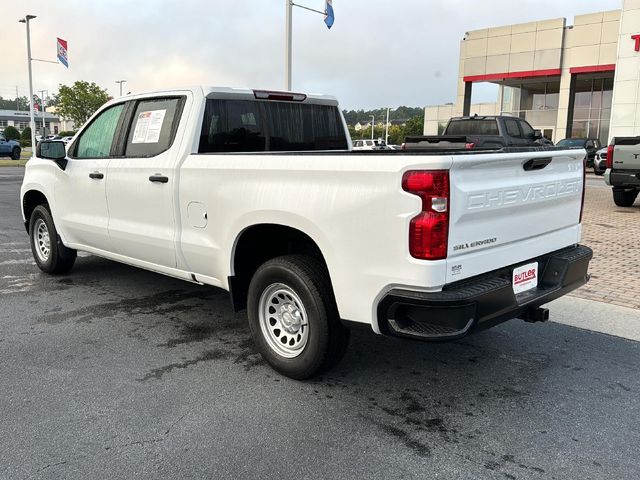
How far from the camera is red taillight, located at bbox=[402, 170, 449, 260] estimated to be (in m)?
2.98

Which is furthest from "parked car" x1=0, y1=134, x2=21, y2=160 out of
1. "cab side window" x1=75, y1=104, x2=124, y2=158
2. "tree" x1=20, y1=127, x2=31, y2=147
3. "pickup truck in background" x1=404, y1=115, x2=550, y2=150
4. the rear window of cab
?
"tree" x1=20, y1=127, x2=31, y2=147

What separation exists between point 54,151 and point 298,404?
3.73 m

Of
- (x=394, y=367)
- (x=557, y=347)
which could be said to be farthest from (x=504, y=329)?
(x=394, y=367)

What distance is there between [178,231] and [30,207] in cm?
334

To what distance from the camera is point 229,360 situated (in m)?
4.23

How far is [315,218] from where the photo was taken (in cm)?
346

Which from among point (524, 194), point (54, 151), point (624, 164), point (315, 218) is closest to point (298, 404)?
point (315, 218)

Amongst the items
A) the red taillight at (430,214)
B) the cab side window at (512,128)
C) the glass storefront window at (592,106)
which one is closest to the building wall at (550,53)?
the glass storefront window at (592,106)

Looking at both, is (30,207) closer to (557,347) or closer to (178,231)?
(178,231)

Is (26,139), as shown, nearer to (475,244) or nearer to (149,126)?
(149,126)

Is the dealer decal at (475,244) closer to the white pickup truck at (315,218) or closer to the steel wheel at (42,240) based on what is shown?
the white pickup truck at (315,218)

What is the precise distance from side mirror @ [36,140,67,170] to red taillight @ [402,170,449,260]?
4.03 metres

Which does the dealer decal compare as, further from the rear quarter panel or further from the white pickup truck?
the rear quarter panel

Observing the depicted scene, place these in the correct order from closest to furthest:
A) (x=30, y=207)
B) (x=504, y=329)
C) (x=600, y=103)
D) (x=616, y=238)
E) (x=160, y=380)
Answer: (x=160, y=380) → (x=504, y=329) → (x=30, y=207) → (x=616, y=238) → (x=600, y=103)
